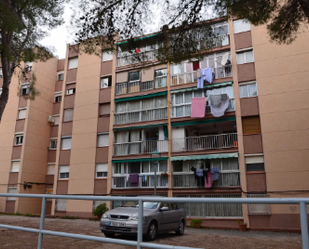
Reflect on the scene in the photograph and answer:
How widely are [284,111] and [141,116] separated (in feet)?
33.9

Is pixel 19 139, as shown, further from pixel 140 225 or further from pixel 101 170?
pixel 140 225

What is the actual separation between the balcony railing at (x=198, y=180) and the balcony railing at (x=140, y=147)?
232 centimetres

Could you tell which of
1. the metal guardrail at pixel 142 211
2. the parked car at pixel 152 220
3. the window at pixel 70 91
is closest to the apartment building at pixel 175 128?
the window at pixel 70 91

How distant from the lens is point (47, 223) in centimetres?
362

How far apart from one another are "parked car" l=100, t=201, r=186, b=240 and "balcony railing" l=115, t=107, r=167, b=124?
61.8ft

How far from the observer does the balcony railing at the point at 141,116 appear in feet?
72.6

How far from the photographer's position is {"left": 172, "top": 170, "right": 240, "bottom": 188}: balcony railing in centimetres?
1859

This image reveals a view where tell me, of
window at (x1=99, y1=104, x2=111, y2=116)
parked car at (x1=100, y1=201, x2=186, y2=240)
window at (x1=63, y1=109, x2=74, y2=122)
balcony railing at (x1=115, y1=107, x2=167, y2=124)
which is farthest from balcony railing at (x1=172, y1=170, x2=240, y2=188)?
parked car at (x1=100, y1=201, x2=186, y2=240)

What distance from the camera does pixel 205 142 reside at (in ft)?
66.8

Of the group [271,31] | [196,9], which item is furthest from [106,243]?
[271,31]

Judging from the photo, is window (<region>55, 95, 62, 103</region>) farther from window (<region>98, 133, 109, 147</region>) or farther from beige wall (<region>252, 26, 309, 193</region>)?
beige wall (<region>252, 26, 309, 193</region>)

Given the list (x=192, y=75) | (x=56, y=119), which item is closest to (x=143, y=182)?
(x=192, y=75)

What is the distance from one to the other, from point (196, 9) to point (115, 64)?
53.6 ft

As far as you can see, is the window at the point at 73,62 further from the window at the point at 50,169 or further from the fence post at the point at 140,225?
the fence post at the point at 140,225
